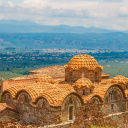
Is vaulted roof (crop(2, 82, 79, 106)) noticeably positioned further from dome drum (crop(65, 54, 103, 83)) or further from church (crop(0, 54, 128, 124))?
dome drum (crop(65, 54, 103, 83))

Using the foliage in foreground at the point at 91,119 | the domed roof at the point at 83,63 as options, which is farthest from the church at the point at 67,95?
the foliage in foreground at the point at 91,119

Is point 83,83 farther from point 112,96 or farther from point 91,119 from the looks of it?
point 91,119

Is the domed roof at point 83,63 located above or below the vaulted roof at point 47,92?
above

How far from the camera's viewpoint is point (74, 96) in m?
34.5

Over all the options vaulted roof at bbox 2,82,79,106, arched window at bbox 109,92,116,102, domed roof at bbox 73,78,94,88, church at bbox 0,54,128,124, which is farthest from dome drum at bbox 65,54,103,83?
arched window at bbox 109,92,116,102

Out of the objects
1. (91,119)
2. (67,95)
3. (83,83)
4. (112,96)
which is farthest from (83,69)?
(91,119)

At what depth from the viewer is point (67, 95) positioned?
110 feet

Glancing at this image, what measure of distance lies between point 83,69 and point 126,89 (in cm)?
622

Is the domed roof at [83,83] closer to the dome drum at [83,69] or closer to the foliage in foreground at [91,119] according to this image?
the dome drum at [83,69]

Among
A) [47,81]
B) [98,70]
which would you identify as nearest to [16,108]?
[47,81]

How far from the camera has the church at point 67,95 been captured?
33.6m

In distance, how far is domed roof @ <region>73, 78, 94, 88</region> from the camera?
36.9 meters

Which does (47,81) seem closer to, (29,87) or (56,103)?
(29,87)

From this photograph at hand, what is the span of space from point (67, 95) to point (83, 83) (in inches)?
166
